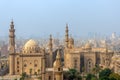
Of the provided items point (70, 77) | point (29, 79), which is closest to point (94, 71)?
point (70, 77)

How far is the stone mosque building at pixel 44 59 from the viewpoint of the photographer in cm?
2906

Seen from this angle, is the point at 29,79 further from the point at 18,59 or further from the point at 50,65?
the point at 50,65

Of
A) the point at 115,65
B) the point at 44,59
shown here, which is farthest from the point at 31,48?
the point at 115,65

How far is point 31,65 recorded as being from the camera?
29703 millimetres

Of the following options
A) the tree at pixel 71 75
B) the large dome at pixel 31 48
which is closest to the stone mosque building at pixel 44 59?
the large dome at pixel 31 48

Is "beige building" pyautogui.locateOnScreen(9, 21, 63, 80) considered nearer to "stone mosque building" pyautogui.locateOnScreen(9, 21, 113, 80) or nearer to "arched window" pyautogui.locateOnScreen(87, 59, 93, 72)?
"stone mosque building" pyautogui.locateOnScreen(9, 21, 113, 80)

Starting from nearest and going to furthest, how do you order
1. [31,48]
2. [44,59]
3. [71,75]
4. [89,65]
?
1. [71,75]
2. [44,59]
3. [31,48]
4. [89,65]

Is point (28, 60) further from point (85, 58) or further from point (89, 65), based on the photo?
point (89, 65)

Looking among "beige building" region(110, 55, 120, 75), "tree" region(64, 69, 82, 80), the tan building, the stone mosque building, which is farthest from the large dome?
"beige building" region(110, 55, 120, 75)

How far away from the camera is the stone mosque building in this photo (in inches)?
1144

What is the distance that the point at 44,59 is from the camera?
27906 millimetres

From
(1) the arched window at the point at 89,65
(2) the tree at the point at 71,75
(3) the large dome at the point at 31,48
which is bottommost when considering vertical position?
(2) the tree at the point at 71,75

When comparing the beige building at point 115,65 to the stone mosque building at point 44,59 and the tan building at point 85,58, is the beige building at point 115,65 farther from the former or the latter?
the tan building at point 85,58

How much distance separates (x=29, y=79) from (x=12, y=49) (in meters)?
4.32
